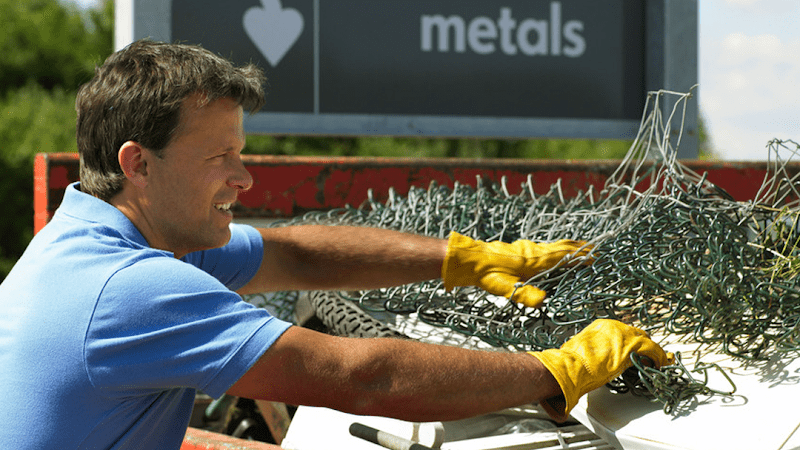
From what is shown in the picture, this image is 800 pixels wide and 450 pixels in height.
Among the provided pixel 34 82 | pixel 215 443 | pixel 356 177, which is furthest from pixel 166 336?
pixel 34 82

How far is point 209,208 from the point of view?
164cm

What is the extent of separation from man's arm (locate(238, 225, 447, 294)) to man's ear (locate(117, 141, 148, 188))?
638 millimetres

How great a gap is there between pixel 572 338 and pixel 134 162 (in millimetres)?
984

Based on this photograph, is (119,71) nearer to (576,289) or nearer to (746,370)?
(576,289)

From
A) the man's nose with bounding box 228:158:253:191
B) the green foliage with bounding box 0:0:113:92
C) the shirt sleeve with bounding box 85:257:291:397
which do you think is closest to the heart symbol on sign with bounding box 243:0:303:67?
the man's nose with bounding box 228:158:253:191

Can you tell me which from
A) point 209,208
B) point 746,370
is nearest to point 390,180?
point 209,208

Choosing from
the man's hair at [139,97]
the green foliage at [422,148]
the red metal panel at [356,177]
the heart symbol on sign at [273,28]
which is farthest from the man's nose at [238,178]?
the green foliage at [422,148]

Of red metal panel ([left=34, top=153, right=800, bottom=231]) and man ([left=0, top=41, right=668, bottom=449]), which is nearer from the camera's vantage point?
man ([left=0, top=41, right=668, bottom=449])

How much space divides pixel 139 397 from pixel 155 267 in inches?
10.8

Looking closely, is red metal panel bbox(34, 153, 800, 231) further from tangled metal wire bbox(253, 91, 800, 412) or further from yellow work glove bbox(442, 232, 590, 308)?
yellow work glove bbox(442, 232, 590, 308)

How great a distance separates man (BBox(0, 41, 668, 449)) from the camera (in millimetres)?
1329

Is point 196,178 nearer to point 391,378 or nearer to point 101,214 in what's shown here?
point 101,214

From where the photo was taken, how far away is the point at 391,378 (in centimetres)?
139

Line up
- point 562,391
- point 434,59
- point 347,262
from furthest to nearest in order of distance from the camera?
1. point 434,59
2. point 347,262
3. point 562,391
